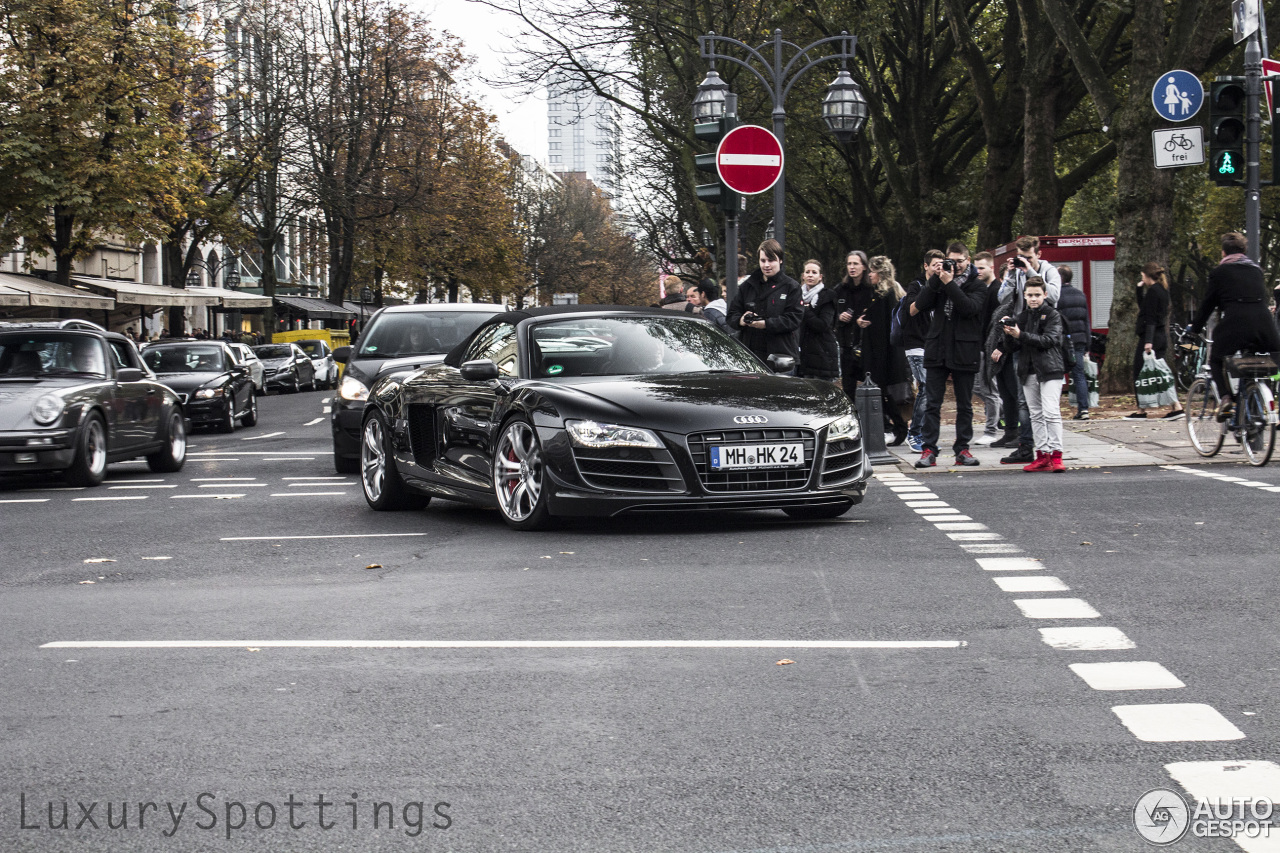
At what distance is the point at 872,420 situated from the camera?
1426 centimetres

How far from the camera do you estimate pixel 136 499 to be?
1361 cm

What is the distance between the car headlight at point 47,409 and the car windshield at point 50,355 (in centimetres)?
102

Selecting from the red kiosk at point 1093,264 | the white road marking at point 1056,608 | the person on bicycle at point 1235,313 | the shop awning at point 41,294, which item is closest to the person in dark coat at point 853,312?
the person on bicycle at point 1235,313

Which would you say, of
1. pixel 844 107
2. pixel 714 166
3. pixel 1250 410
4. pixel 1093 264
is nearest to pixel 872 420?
pixel 1250 410

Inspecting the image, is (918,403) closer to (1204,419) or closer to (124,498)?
(1204,419)

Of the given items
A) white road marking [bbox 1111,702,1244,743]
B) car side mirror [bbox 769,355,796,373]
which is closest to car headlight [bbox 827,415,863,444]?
car side mirror [bbox 769,355,796,373]

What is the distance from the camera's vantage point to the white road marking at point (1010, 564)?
8.08m

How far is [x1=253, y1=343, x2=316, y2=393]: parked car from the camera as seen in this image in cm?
4766

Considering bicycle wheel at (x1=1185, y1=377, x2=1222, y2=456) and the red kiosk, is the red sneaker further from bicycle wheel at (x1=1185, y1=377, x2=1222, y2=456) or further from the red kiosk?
the red kiosk

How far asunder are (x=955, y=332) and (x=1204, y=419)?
7.50 ft

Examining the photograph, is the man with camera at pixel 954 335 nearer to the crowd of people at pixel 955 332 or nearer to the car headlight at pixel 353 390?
the crowd of people at pixel 955 332

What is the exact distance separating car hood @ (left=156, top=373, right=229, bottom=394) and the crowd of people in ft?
36.2

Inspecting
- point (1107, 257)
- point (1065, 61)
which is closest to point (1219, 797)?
point (1065, 61)

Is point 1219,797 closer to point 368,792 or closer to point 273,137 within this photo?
point 368,792
